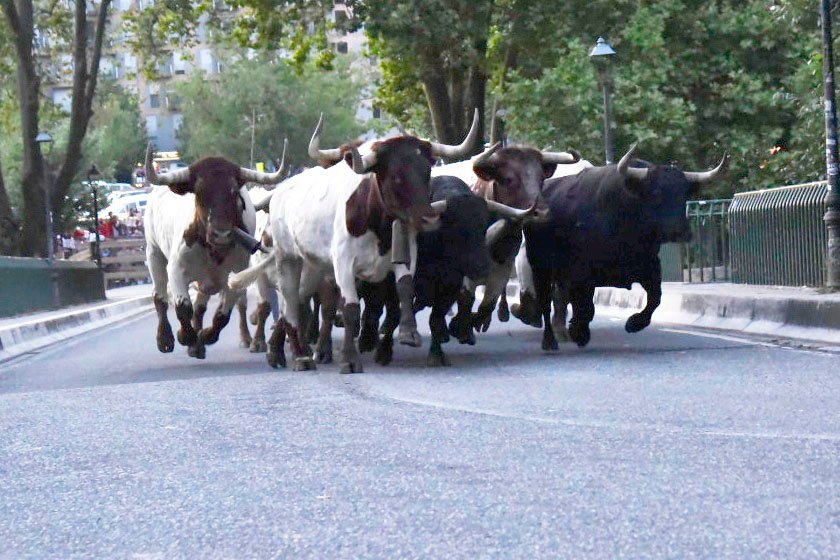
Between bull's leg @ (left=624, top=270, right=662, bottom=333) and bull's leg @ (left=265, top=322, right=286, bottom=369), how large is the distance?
9.59 ft

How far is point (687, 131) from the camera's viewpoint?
135ft

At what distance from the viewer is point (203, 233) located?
17.4 metres

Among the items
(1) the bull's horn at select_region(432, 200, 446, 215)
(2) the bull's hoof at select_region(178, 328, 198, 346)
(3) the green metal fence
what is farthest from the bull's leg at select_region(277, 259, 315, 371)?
(3) the green metal fence

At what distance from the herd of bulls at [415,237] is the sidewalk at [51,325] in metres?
4.80

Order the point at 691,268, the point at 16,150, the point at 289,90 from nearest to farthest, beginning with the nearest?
the point at 691,268 < the point at 16,150 < the point at 289,90

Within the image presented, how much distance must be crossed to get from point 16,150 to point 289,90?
105 feet

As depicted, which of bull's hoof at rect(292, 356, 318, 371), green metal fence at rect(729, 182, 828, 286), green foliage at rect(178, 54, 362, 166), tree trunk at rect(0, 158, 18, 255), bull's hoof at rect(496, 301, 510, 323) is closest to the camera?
bull's hoof at rect(292, 356, 318, 371)

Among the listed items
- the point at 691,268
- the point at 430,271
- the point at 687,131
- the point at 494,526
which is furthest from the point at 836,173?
the point at 687,131

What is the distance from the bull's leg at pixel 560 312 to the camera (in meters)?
17.1

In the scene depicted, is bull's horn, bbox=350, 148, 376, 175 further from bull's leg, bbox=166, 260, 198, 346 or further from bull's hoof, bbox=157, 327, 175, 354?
bull's hoof, bbox=157, 327, 175, 354

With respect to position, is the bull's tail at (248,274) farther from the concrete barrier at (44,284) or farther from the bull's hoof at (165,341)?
the concrete barrier at (44,284)

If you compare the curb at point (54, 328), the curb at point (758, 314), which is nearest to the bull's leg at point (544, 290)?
the curb at point (758, 314)

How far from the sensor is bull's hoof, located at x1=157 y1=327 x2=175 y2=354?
62.1ft

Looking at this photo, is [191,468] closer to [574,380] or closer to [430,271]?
[574,380]
